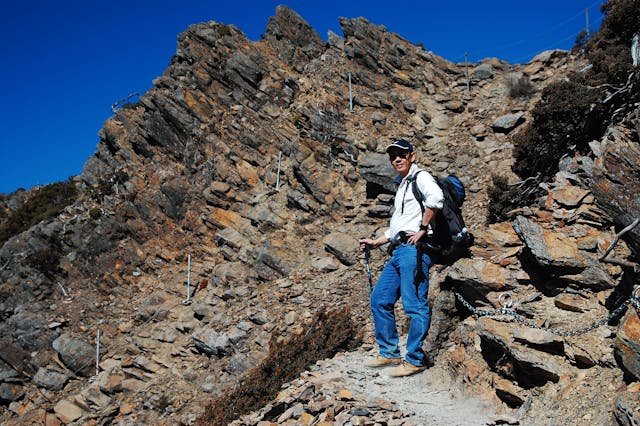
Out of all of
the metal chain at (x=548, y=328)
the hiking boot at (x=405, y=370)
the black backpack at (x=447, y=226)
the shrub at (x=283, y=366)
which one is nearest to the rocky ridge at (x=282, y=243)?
the metal chain at (x=548, y=328)

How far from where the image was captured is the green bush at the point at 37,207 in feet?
77.6

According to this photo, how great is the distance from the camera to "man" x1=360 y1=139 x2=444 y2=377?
5.69m

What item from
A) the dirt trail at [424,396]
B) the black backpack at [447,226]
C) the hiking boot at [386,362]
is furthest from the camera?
the hiking boot at [386,362]

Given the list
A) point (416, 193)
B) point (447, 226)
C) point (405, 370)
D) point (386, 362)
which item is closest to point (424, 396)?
point (405, 370)

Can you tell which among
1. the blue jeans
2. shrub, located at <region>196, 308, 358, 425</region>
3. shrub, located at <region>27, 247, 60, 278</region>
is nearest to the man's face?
the blue jeans

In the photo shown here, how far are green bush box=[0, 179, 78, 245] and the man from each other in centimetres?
2068

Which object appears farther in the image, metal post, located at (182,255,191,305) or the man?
metal post, located at (182,255,191,305)

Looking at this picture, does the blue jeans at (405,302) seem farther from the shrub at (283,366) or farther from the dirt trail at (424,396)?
the shrub at (283,366)

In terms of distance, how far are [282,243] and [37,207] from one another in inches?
648

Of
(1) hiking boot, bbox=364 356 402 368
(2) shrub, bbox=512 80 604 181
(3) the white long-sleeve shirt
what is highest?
(2) shrub, bbox=512 80 604 181

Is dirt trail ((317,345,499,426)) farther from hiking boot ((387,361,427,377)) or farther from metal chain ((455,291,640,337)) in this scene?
metal chain ((455,291,640,337))

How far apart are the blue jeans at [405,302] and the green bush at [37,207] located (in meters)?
20.6

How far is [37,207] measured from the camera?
993 inches

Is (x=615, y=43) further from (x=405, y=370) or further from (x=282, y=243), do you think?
(x=405, y=370)
